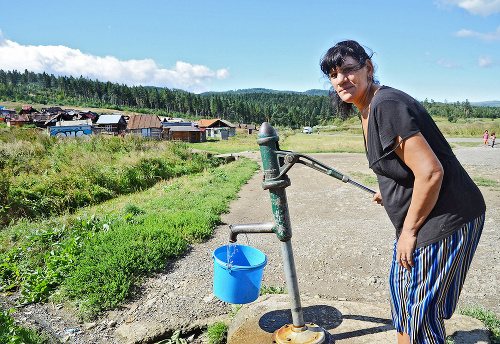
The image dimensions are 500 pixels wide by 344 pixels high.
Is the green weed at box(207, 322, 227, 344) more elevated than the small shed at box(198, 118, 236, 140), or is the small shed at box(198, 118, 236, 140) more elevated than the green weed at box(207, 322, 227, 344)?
the small shed at box(198, 118, 236, 140)

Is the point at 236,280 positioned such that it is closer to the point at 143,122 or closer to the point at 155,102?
the point at 143,122

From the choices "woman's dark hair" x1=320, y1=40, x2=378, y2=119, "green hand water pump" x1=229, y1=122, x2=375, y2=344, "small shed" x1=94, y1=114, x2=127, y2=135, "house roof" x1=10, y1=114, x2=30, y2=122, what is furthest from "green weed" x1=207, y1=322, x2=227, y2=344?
"house roof" x1=10, y1=114, x2=30, y2=122

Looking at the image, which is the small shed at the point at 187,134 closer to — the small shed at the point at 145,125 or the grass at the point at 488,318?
the small shed at the point at 145,125

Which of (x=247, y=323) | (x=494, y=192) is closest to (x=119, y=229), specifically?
(x=247, y=323)

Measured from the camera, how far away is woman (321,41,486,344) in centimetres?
126

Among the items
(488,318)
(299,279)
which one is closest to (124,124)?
(299,279)

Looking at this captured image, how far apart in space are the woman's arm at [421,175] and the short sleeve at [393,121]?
1.1 inches

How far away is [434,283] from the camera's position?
53.8 inches

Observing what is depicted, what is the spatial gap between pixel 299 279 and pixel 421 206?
7.48ft

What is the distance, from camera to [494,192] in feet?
23.5

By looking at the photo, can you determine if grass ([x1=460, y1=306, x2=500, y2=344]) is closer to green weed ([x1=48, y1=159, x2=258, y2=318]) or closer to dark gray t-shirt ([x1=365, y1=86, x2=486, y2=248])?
dark gray t-shirt ([x1=365, y1=86, x2=486, y2=248])

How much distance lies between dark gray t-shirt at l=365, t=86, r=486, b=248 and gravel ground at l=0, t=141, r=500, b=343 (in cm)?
187

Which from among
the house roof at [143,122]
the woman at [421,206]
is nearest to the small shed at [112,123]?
the house roof at [143,122]

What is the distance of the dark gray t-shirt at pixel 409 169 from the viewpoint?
49.9 inches
